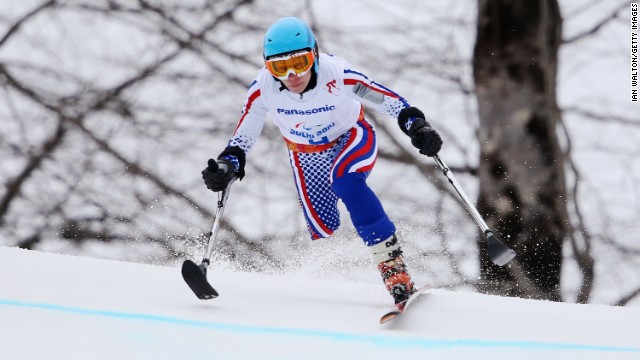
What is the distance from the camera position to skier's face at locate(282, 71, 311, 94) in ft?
14.8

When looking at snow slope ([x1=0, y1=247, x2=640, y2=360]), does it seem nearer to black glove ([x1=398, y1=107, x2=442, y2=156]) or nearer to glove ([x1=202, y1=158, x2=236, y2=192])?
glove ([x1=202, y1=158, x2=236, y2=192])

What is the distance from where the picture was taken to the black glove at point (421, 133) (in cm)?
450

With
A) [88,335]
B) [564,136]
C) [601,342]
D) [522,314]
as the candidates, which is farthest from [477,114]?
[88,335]

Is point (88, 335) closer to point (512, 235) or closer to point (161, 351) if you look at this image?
point (161, 351)

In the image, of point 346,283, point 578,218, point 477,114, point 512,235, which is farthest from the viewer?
point 578,218

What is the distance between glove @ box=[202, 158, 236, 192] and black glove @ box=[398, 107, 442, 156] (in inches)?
37.6

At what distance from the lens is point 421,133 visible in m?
4.52

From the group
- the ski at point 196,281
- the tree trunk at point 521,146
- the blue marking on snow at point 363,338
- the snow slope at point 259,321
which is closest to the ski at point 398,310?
the snow slope at point 259,321

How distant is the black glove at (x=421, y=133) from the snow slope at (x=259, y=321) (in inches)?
32.7

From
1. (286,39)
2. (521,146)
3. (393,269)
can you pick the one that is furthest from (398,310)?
(521,146)

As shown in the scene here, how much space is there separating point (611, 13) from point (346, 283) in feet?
18.2

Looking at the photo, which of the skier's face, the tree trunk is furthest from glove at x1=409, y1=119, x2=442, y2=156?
the tree trunk

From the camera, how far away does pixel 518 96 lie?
28.2 ft

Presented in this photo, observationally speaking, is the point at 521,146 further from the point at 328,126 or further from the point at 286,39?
the point at 286,39
